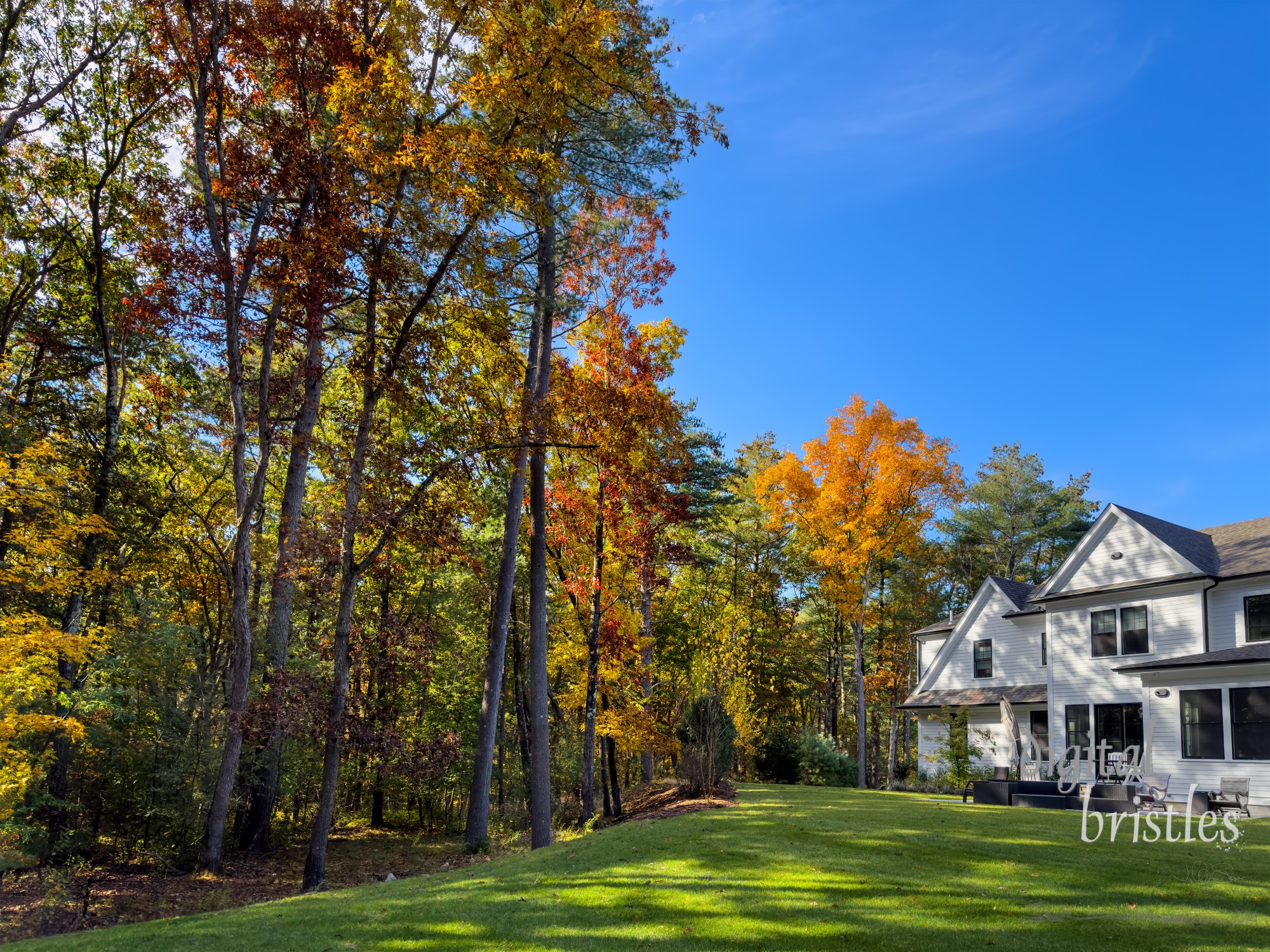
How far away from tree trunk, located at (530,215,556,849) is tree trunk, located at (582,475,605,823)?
3.33 ft

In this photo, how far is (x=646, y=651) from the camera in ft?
67.5

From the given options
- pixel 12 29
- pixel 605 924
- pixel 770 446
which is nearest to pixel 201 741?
pixel 605 924

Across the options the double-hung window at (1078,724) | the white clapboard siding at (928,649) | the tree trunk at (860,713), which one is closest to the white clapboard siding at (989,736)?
the double-hung window at (1078,724)

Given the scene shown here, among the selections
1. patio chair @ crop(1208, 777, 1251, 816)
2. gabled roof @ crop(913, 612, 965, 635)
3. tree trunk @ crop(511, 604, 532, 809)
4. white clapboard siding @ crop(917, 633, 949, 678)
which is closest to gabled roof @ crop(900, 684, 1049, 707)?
white clapboard siding @ crop(917, 633, 949, 678)

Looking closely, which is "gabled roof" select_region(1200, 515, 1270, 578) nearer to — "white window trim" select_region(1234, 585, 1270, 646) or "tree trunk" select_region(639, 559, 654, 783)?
"white window trim" select_region(1234, 585, 1270, 646)

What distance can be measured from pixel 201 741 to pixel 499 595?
17.8ft

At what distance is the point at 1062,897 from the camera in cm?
626

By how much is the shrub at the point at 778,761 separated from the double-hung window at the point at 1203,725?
10013mm

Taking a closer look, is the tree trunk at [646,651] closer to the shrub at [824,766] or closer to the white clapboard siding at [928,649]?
the shrub at [824,766]

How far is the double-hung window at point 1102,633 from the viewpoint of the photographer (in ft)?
62.6

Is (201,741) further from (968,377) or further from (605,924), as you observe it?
(968,377)

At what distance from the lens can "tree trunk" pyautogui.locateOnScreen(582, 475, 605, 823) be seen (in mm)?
14914

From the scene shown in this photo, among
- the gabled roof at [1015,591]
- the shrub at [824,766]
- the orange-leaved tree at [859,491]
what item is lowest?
the shrub at [824,766]

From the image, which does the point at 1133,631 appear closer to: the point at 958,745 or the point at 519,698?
the point at 958,745
